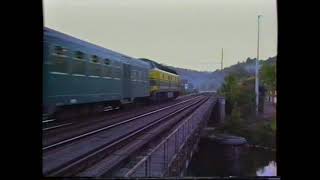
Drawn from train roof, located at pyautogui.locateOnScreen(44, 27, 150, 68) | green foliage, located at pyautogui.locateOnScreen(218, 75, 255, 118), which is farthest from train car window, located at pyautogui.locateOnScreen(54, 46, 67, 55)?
green foliage, located at pyautogui.locateOnScreen(218, 75, 255, 118)

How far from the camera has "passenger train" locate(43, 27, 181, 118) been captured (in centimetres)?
368

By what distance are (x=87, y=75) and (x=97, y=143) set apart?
30.2 inches

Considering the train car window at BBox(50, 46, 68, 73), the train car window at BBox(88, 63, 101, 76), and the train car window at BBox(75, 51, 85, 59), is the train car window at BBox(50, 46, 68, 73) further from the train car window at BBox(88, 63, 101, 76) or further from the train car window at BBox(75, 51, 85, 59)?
the train car window at BBox(88, 63, 101, 76)

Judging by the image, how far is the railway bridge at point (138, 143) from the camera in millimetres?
3492

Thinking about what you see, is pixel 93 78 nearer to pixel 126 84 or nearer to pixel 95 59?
pixel 95 59

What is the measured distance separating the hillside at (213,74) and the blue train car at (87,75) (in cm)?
44

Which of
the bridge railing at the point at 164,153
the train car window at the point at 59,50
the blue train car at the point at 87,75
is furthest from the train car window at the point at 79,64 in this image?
the bridge railing at the point at 164,153

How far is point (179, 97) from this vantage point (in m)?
4.63

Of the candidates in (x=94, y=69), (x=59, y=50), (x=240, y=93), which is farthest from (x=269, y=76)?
(x=59, y=50)

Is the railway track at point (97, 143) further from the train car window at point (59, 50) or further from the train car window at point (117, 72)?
the train car window at point (59, 50)

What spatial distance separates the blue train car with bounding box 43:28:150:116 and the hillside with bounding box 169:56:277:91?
44 centimetres

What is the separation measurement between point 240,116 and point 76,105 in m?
1.71
